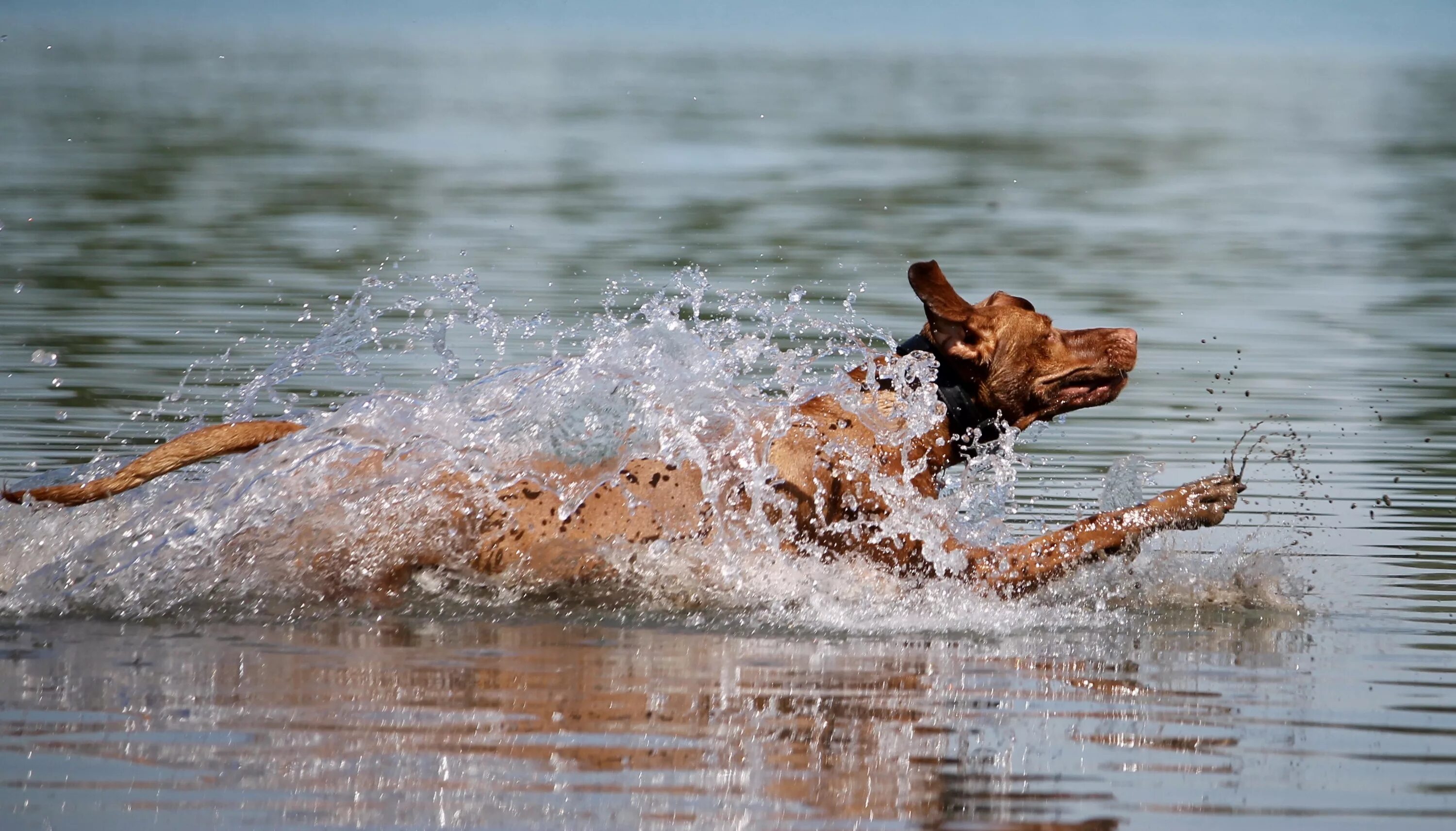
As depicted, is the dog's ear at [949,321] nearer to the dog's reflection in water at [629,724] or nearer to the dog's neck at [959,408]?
the dog's neck at [959,408]

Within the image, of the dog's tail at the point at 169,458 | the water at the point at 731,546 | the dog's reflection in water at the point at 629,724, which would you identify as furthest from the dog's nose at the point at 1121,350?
the dog's tail at the point at 169,458

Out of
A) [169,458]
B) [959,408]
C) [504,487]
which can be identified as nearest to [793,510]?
[959,408]

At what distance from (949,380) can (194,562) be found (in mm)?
2905

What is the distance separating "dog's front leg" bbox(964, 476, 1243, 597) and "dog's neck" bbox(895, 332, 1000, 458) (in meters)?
0.43

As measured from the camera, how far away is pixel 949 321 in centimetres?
750

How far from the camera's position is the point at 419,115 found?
38.7 m

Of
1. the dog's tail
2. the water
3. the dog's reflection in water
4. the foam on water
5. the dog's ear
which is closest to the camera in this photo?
the dog's reflection in water

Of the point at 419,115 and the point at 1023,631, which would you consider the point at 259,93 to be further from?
the point at 1023,631

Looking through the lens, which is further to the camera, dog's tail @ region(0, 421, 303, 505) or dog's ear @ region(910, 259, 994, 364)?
dog's ear @ region(910, 259, 994, 364)

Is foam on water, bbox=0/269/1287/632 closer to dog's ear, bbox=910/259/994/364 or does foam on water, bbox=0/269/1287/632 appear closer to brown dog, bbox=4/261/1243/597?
brown dog, bbox=4/261/1243/597

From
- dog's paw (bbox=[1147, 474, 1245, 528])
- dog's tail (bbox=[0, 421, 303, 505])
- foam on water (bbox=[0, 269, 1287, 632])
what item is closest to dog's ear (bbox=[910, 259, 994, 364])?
foam on water (bbox=[0, 269, 1287, 632])

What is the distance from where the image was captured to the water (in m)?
5.26

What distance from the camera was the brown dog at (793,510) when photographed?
287 inches

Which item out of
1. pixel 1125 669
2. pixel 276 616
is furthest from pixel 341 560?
pixel 1125 669
